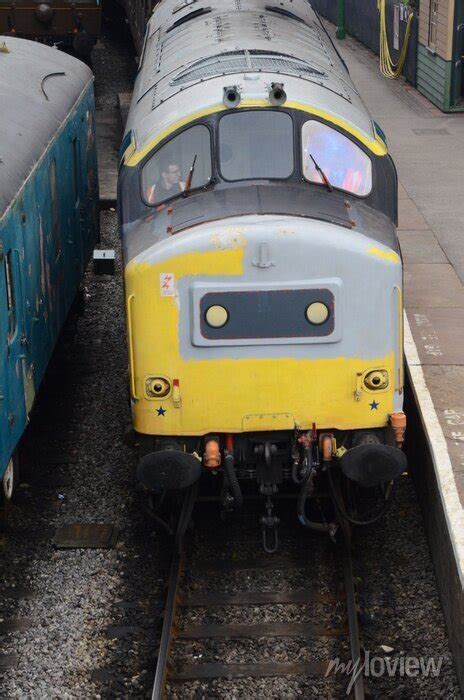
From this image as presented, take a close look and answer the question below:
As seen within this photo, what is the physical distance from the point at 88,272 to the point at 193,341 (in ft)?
25.8

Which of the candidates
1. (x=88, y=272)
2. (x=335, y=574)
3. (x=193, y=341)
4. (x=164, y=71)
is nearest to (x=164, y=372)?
(x=193, y=341)

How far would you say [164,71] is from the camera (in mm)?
10406

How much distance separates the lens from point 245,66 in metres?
9.32

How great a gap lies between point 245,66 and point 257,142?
3.45 ft

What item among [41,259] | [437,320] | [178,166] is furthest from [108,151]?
[178,166]

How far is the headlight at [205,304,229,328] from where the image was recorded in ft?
25.7

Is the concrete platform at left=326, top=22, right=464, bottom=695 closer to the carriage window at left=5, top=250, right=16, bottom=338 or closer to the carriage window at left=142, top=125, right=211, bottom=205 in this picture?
the carriage window at left=142, top=125, right=211, bottom=205

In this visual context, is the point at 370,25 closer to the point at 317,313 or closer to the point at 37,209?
the point at 37,209

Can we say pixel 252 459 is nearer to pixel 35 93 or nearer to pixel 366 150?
pixel 366 150

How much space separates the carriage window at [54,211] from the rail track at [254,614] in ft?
10.6

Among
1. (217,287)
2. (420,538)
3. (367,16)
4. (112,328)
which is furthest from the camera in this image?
(367,16)

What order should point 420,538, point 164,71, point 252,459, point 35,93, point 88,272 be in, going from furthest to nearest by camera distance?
point 88,272, point 35,93, point 164,71, point 420,538, point 252,459

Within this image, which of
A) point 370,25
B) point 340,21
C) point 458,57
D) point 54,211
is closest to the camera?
point 54,211

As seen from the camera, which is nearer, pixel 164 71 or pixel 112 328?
pixel 164 71
